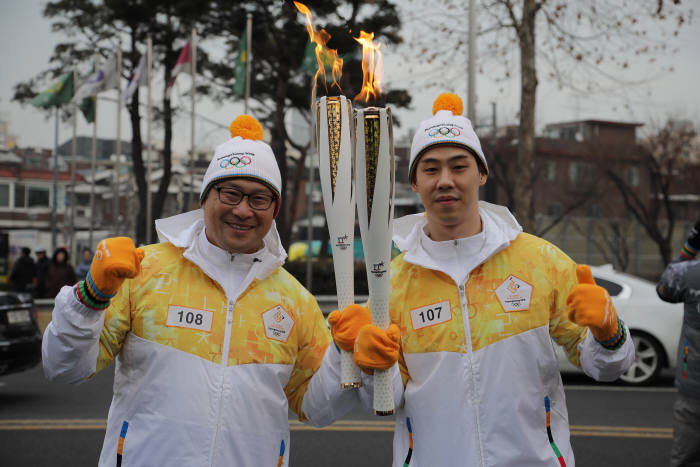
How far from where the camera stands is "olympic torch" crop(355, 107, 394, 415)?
6.81 feet

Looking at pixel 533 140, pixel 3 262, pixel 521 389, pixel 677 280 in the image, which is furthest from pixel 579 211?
pixel 521 389

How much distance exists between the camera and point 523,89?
1111 centimetres

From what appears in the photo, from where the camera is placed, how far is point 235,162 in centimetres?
231

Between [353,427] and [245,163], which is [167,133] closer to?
[353,427]

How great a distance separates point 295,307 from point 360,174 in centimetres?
55

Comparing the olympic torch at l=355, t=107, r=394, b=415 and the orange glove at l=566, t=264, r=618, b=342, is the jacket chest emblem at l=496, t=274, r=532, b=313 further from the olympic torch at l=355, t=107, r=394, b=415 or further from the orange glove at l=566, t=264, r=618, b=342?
the olympic torch at l=355, t=107, r=394, b=415

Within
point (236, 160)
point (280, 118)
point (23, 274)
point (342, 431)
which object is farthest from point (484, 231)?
point (280, 118)

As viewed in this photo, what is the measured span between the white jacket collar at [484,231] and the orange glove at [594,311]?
1.09 ft

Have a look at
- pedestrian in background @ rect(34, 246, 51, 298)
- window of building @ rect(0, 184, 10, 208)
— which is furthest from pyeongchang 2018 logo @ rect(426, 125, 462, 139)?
window of building @ rect(0, 184, 10, 208)

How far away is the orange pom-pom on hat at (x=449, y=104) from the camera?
253 cm

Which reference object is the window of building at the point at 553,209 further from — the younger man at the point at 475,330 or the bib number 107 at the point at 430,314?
the bib number 107 at the point at 430,314

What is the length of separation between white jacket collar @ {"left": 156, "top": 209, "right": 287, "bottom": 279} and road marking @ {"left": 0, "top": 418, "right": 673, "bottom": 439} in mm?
3276

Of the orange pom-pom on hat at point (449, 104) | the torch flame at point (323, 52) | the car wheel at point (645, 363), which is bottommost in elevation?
the car wheel at point (645, 363)

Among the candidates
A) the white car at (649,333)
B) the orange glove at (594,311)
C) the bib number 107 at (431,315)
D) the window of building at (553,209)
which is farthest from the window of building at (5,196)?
the orange glove at (594,311)
